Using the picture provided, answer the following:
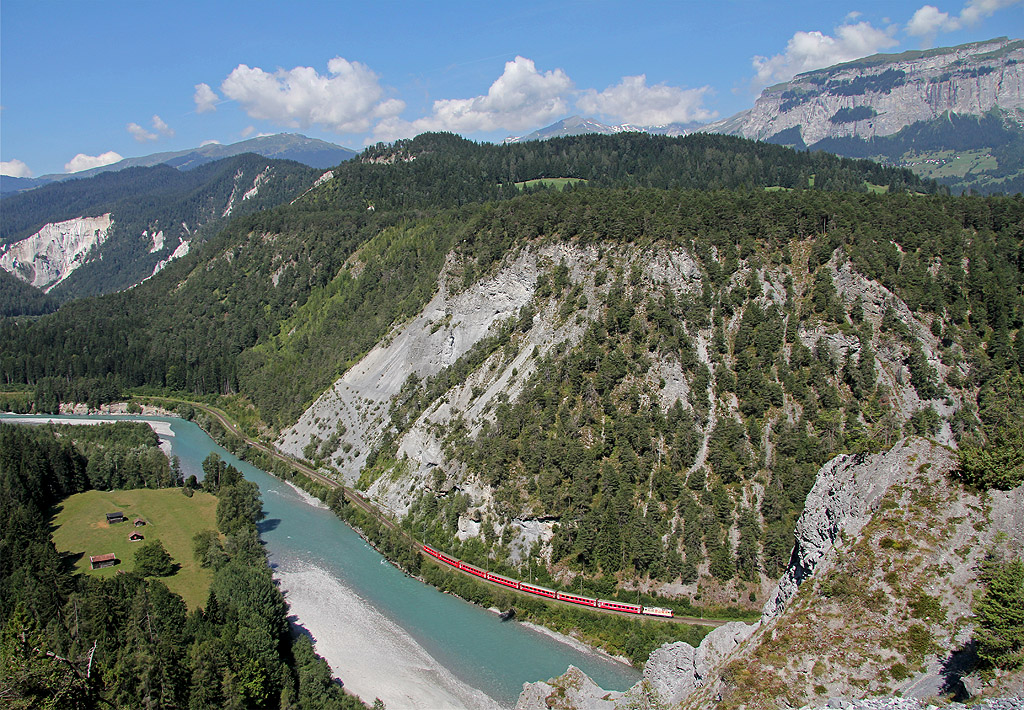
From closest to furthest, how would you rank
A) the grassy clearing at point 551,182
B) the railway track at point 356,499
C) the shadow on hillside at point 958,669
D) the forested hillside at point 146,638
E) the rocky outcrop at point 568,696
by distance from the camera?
Result: the shadow on hillside at point 958,669 < the rocky outcrop at point 568,696 < the forested hillside at point 146,638 < the railway track at point 356,499 < the grassy clearing at point 551,182

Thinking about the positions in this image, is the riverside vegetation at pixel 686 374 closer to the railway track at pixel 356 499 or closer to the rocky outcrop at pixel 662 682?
the railway track at pixel 356 499

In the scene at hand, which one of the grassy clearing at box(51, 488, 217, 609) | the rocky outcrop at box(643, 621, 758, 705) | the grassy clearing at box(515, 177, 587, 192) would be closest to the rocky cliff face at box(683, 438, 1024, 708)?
the rocky outcrop at box(643, 621, 758, 705)

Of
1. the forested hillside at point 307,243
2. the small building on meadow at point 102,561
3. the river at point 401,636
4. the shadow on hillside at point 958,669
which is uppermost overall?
the forested hillside at point 307,243

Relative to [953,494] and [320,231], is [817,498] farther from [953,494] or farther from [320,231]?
[320,231]

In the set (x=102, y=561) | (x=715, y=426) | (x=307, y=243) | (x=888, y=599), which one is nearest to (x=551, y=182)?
(x=307, y=243)

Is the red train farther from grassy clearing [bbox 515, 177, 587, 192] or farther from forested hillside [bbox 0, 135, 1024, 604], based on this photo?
grassy clearing [bbox 515, 177, 587, 192]

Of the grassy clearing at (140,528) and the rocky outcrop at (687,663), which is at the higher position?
A: the rocky outcrop at (687,663)

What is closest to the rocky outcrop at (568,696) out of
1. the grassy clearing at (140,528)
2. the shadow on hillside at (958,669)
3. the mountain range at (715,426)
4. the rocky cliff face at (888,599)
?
the mountain range at (715,426)

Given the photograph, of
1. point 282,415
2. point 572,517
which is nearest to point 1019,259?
point 572,517
